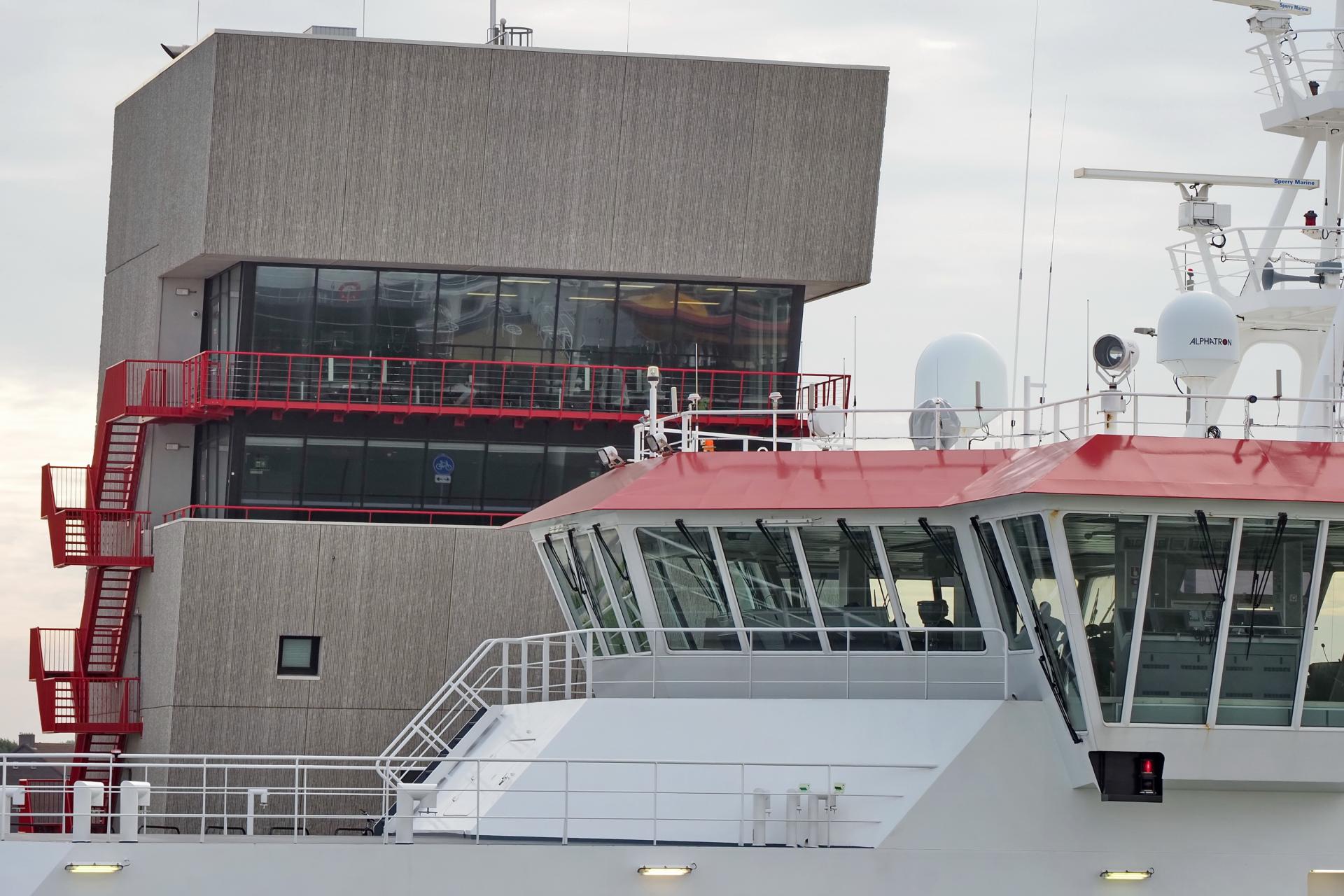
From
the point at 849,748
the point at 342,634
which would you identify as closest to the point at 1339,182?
the point at 849,748

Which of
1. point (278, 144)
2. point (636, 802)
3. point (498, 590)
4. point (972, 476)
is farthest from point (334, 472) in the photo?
point (972, 476)

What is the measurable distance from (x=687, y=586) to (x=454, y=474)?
14773 mm

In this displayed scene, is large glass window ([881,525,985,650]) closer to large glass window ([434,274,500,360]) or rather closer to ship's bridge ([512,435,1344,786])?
ship's bridge ([512,435,1344,786])

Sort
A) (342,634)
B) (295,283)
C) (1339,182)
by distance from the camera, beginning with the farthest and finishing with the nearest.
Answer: (295,283) → (342,634) → (1339,182)

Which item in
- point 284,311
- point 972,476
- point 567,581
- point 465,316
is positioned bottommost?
point 567,581

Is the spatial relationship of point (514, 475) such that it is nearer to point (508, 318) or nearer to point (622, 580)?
point (508, 318)

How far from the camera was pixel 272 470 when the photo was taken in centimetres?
3428

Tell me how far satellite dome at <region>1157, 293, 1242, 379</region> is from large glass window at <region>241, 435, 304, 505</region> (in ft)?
59.9

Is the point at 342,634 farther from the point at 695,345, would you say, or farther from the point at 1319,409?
the point at 1319,409

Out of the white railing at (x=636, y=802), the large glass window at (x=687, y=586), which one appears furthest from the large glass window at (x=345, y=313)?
the white railing at (x=636, y=802)

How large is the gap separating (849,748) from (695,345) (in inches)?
682

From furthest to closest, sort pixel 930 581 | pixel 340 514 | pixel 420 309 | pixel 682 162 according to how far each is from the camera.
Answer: pixel 420 309 < pixel 682 162 < pixel 340 514 < pixel 930 581

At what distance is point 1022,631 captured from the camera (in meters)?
19.0

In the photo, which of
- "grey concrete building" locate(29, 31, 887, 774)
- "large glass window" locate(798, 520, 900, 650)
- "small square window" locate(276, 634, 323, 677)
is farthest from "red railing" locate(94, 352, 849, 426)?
"large glass window" locate(798, 520, 900, 650)
